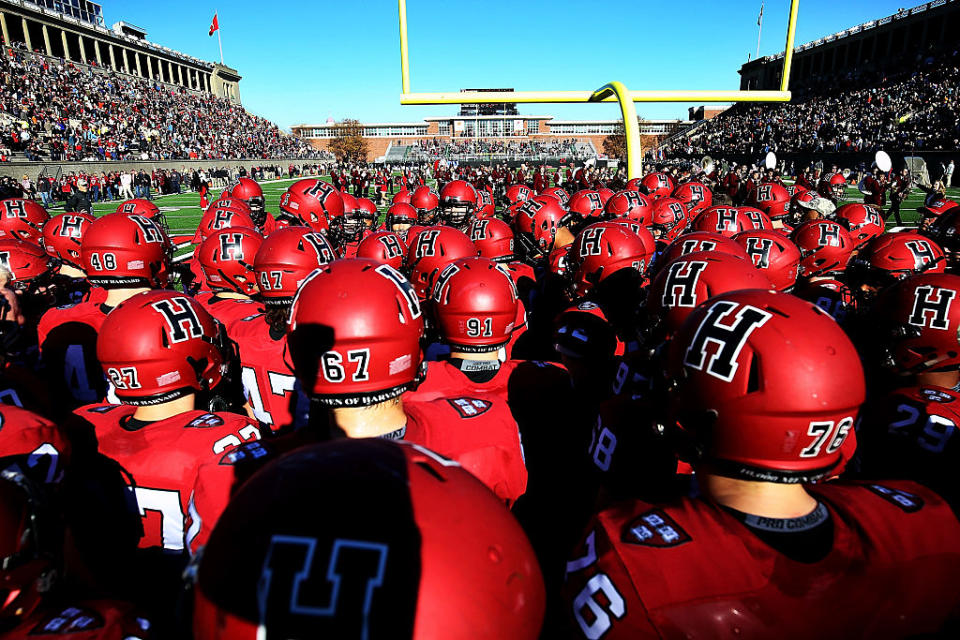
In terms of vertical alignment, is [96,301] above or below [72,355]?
above

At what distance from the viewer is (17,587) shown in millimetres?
1597

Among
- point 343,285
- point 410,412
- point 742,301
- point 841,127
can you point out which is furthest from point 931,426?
point 841,127

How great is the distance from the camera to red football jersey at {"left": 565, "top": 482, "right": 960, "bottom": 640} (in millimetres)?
1551

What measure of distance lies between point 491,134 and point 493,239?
93498mm

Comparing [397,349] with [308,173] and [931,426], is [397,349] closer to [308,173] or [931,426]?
[931,426]

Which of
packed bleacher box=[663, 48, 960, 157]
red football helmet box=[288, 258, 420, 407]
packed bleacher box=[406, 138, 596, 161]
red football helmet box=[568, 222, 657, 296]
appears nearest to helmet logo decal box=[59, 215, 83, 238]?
red football helmet box=[288, 258, 420, 407]

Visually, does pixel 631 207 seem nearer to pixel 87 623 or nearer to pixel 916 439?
pixel 916 439

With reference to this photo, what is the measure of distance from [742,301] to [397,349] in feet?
5.18

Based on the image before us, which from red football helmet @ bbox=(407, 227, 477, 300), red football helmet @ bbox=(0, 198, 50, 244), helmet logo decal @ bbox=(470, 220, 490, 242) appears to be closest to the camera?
red football helmet @ bbox=(407, 227, 477, 300)

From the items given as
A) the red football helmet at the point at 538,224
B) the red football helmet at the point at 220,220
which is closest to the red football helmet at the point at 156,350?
the red football helmet at the point at 220,220

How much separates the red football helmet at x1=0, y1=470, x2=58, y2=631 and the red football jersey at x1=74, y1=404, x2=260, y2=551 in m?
0.81

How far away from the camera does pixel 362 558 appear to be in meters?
0.98

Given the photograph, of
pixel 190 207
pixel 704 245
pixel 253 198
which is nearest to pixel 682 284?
pixel 704 245

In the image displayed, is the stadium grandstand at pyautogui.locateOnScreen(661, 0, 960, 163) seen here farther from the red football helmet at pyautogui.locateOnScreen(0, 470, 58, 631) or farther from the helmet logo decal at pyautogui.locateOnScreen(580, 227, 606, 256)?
the red football helmet at pyautogui.locateOnScreen(0, 470, 58, 631)
